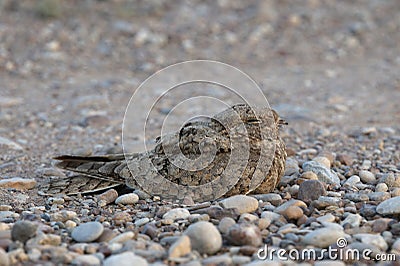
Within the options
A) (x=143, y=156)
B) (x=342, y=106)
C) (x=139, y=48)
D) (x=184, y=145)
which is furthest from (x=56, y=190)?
(x=139, y=48)

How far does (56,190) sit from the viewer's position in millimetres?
4020

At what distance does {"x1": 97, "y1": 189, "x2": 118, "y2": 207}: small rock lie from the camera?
152 inches

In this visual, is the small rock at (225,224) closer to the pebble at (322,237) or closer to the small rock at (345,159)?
the pebble at (322,237)

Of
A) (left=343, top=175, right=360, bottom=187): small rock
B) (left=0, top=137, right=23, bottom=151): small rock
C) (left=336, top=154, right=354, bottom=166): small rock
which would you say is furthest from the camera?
(left=0, top=137, right=23, bottom=151): small rock

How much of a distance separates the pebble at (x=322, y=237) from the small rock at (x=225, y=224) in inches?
15.3

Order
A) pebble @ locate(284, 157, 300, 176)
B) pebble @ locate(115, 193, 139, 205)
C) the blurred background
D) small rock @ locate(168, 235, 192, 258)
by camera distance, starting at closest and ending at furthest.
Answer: small rock @ locate(168, 235, 192, 258) → pebble @ locate(115, 193, 139, 205) → pebble @ locate(284, 157, 300, 176) → the blurred background

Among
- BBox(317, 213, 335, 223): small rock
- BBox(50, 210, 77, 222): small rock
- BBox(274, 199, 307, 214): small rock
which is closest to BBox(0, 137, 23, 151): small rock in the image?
BBox(50, 210, 77, 222): small rock

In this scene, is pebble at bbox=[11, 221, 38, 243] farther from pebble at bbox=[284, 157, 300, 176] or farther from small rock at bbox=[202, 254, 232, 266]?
pebble at bbox=[284, 157, 300, 176]

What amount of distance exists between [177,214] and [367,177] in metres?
1.56

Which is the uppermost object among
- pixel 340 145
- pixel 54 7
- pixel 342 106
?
pixel 54 7

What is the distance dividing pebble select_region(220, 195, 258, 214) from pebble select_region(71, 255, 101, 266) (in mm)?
906

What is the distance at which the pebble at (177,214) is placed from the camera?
3434mm

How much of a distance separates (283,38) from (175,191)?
22.3ft

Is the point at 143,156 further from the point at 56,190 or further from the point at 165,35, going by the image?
the point at 165,35
